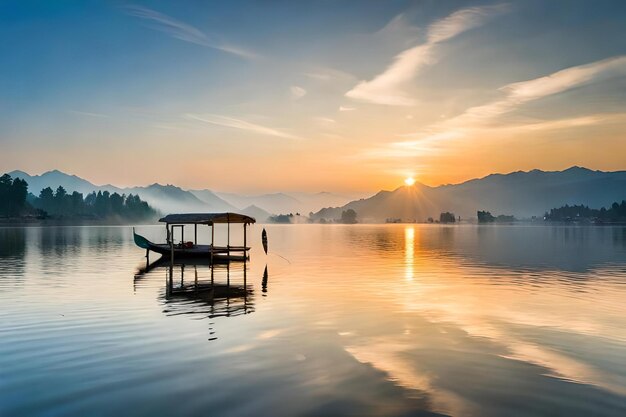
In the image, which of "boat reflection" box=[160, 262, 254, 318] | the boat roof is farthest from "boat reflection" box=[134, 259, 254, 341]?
the boat roof

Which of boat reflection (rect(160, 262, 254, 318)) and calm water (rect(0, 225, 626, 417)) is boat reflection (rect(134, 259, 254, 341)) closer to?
boat reflection (rect(160, 262, 254, 318))

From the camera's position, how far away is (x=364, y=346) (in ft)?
74.4

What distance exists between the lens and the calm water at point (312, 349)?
50.8ft

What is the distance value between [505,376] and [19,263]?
2437 inches

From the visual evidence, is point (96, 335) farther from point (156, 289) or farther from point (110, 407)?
point (156, 289)

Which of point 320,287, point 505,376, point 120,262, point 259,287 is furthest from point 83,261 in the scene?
point 505,376

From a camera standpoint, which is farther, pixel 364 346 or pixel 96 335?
pixel 96 335

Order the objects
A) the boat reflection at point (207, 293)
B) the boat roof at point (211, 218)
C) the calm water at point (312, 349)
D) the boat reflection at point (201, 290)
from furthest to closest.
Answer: the boat roof at point (211, 218)
the boat reflection at point (207, 293)
the boat reflection at point (201, 290)
the calm water at point (312, 349)

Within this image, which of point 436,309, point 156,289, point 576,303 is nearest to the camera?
point 436,309

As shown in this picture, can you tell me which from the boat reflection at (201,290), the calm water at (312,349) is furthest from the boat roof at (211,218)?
the calm water at (312,349)

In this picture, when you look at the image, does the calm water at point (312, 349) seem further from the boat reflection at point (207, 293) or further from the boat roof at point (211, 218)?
the boat roof at point (211, 218)

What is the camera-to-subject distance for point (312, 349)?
72.5 feet

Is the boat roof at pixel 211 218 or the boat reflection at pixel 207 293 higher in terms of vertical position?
the boat roof at pixel 211 218

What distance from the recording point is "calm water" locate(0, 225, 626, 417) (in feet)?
50.8
